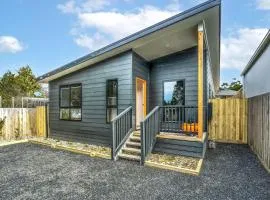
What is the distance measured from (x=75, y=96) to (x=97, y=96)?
1326mm

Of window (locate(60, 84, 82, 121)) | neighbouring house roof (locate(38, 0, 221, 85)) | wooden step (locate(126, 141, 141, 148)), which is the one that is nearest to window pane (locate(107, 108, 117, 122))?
wooden step (locate(126, 141, 141, 148))

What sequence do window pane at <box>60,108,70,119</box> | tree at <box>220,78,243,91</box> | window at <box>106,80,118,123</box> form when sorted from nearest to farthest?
window at <box>106,80,118,123</box>, window pane at <box>60,108,70,119</box>, tree at <box>220,78,243,91</box>

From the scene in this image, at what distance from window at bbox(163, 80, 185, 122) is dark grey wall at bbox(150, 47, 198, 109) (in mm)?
152

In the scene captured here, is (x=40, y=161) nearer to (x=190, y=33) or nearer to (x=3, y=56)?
(x=190, y=33)

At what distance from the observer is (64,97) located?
28.0ft

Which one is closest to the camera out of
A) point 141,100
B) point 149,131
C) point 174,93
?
point 149,131

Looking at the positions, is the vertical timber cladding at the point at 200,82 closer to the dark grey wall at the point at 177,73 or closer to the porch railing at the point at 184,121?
the porch railing at the point at 184,121

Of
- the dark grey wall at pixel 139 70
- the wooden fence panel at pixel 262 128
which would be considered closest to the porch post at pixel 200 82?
the wooden fence panel at pixel 262 128

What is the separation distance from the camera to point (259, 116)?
5.57 m

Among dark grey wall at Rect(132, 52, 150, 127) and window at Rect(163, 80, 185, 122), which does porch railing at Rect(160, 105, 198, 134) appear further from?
dark grey wall at Rect(132, 52, 150, 127)

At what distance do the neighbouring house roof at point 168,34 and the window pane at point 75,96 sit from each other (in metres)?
0.72

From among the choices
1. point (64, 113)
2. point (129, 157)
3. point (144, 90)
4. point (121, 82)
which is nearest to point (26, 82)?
point (64, 113)

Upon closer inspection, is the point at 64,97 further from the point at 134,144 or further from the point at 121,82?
the point at 134,144

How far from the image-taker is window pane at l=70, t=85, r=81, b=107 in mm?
7984
